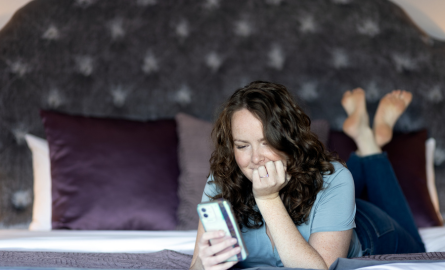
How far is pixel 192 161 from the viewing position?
1.71 metres

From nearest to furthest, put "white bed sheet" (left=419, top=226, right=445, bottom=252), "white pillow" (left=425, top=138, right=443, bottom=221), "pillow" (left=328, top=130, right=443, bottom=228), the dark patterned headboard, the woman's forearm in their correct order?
the woman's forearm < "white bed sheet" (left=419, top=226, right=445, bottom=252) < "pillow" (left=328, top=130, right=443, bottom=228) < "white pillow" (left=425, top=138, right=443, bottom=221) < the dark patterned headboard

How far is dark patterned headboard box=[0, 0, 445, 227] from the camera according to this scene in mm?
1940

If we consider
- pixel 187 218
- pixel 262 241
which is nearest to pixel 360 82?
pixel 187 218

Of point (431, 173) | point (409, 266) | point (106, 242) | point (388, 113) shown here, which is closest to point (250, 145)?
point (409, 266)

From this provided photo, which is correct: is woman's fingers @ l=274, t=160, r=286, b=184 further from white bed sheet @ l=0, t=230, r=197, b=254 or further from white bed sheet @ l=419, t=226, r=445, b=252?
white bed sheet @ l=419, t=226, r=445, b=252

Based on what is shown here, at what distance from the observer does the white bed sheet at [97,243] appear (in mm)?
1309

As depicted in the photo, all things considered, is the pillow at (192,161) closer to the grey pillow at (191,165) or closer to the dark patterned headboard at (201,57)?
the grey pillow at (191,165)

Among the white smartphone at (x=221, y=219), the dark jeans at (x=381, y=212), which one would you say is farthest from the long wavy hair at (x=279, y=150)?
the dark jeans at (x=381, y=212)

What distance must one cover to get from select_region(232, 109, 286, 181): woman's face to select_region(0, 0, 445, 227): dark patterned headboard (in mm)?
989

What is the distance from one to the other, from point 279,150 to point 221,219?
25 cm

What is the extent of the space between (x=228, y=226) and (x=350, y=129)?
104 centimetres

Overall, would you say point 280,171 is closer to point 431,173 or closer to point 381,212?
point 381,212

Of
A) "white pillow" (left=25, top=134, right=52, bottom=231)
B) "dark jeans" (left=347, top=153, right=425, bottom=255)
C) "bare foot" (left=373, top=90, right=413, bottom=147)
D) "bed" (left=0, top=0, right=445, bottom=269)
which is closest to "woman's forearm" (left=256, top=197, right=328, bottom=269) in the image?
"dark jeans" (left=347, top=153, right=425, bottom=255)

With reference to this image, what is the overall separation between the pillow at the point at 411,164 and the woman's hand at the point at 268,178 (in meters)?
0.92
